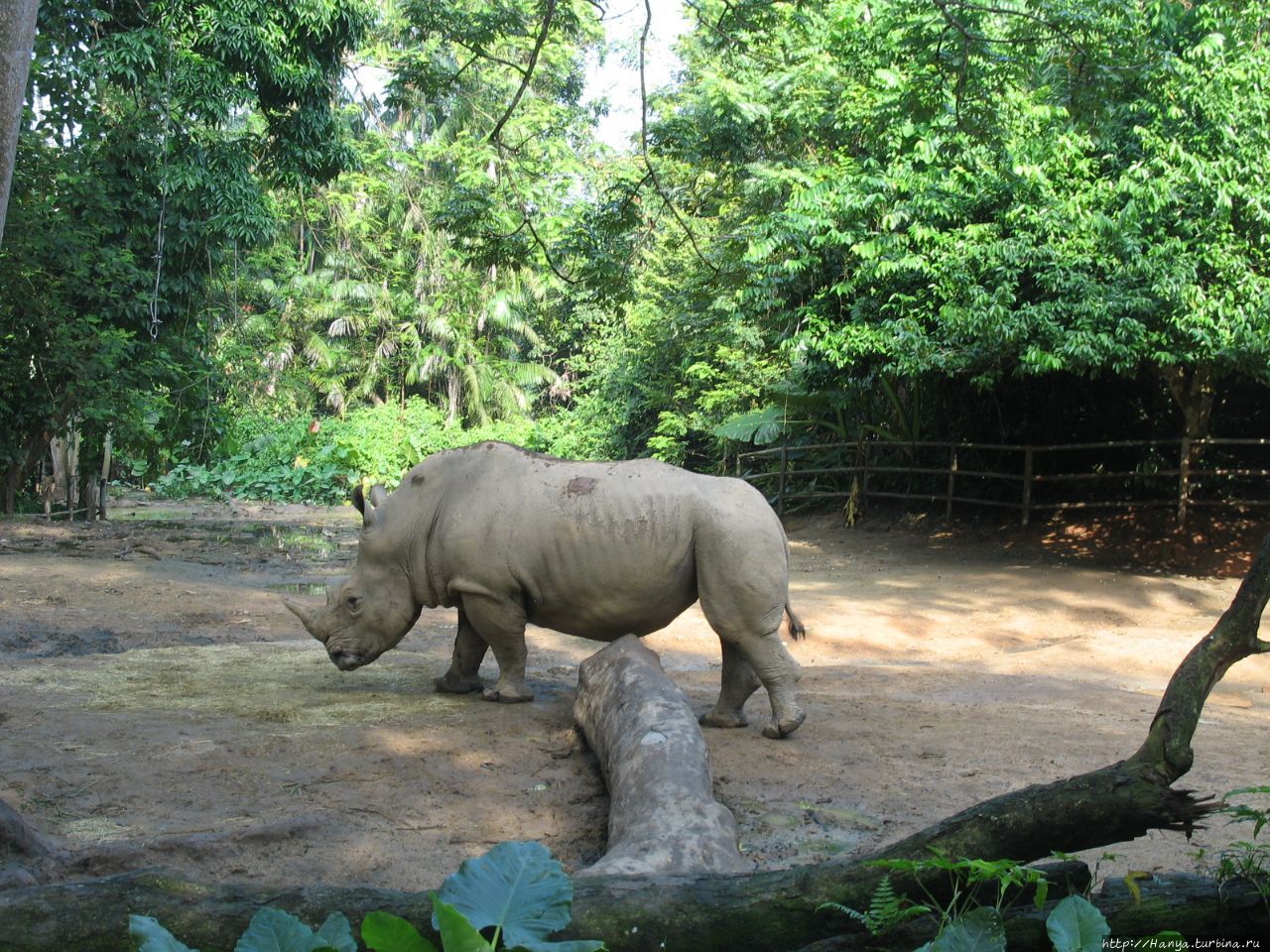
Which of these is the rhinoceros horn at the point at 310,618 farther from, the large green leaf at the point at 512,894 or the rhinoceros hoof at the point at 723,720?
the large green leaf at the point at 512,894

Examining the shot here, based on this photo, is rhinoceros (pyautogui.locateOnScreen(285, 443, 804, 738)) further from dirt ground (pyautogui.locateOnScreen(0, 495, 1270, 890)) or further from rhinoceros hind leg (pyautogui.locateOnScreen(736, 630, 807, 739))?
dirt ground (pyautogui.locateOnScreen(0, 495, 1270, 890))

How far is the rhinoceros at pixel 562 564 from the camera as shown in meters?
6.72

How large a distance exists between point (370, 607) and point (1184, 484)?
12.4 m

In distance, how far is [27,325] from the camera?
16.2 meters

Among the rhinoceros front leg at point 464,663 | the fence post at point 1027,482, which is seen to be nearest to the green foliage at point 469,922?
the rhinoceros front leg at point 464,663

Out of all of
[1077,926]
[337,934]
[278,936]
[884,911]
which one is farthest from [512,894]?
[1077,926]

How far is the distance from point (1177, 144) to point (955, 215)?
2.82 m

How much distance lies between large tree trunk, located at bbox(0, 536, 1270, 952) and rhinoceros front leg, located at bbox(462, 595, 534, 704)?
4.59 meters

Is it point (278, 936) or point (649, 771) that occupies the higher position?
point (278, 936)

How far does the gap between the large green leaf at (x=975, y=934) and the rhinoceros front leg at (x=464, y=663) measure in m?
5.59

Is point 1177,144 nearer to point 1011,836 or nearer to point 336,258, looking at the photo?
point 1011,836

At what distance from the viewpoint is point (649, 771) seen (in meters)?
5.02

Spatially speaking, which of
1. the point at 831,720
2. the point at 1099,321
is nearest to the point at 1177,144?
the point at 1099,321

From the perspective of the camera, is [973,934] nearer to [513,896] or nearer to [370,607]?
[513,896]
